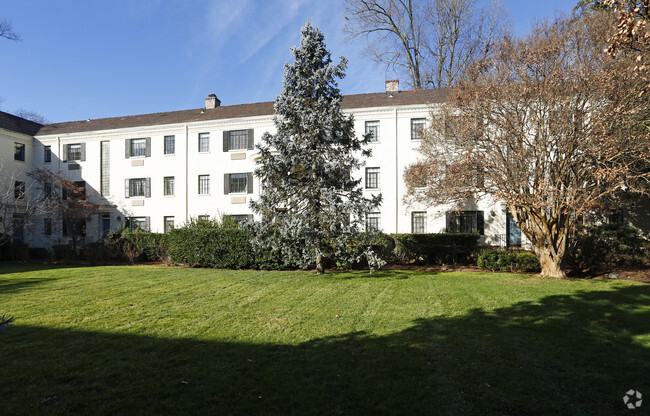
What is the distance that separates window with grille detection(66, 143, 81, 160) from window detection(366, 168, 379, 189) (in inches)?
865

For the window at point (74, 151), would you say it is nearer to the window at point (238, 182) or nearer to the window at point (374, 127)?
the window at point (238, 182)

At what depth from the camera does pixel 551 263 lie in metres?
12.4

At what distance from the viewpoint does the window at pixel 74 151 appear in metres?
27.1

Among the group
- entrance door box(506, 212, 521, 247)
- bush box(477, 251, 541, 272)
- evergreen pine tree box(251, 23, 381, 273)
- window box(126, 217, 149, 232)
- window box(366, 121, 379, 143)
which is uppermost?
window box(366, 121, 379, 143)

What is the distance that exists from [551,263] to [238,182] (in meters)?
18.8

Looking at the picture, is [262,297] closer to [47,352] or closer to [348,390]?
[47,352]

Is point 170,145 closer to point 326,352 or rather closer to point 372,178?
point 372,178

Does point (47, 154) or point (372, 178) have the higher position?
point (47, 154)

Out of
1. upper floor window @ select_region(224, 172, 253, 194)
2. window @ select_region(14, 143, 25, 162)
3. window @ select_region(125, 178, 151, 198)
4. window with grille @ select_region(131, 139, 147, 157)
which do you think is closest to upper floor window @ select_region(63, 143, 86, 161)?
window @ select_region(14, 143, 25, 162)

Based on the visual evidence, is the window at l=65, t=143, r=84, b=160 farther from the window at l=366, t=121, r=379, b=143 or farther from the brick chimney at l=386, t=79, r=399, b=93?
the brick chimney at l=386, t=79, r=399, b=93

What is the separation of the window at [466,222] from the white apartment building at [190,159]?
2.2 inches

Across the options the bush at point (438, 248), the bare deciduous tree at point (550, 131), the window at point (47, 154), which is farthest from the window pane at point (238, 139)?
the bare deciduous tree at point (550, 131)

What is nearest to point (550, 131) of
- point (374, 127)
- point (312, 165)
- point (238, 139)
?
point (312, 165)

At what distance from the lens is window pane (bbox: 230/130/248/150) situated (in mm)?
24578
